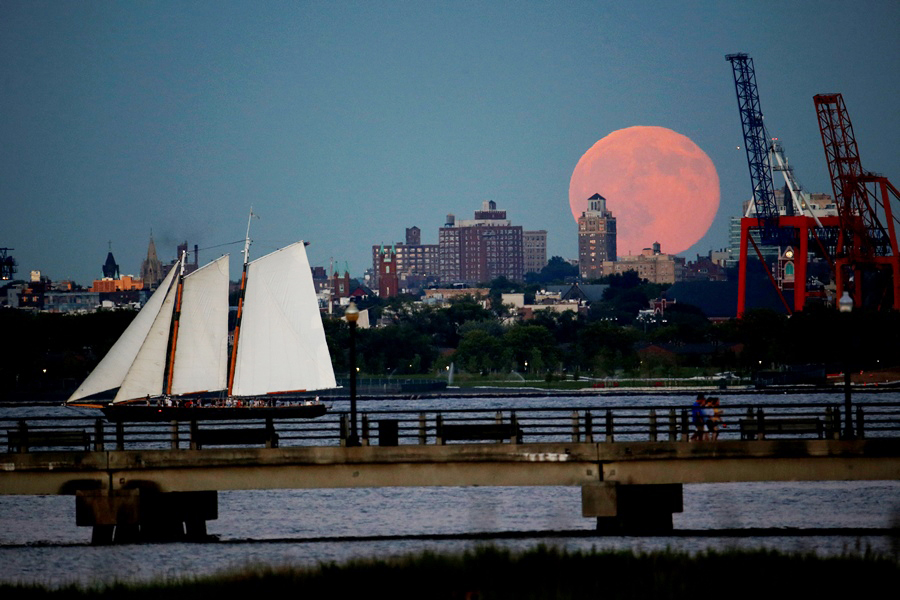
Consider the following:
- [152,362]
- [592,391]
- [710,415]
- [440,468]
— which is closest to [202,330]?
[152,362]

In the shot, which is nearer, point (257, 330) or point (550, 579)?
point (550, 579)

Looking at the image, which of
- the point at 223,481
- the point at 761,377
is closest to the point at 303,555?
the point at 223,481

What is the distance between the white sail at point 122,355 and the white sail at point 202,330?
6.58 meters

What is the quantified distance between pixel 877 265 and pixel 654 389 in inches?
1857

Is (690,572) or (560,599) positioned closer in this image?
(560,599)

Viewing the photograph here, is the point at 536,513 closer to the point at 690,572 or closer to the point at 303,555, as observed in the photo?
the point at 303,555

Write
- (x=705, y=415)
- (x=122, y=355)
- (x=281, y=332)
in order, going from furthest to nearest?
(x=281, y=332) → (x=122, y=355) → (x=705, y=415)

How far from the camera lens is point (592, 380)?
194 meters

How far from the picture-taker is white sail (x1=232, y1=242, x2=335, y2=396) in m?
96.8

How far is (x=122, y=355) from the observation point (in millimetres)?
80938

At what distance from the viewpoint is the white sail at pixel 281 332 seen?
96750 mm

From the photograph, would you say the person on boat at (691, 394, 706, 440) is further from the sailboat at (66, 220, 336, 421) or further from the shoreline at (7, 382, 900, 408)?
the shoreline at (7, 382, 900, 408)

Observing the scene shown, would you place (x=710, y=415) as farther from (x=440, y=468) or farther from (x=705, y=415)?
(x=440, y=468)

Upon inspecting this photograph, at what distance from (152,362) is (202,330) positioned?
7561 millimetres
